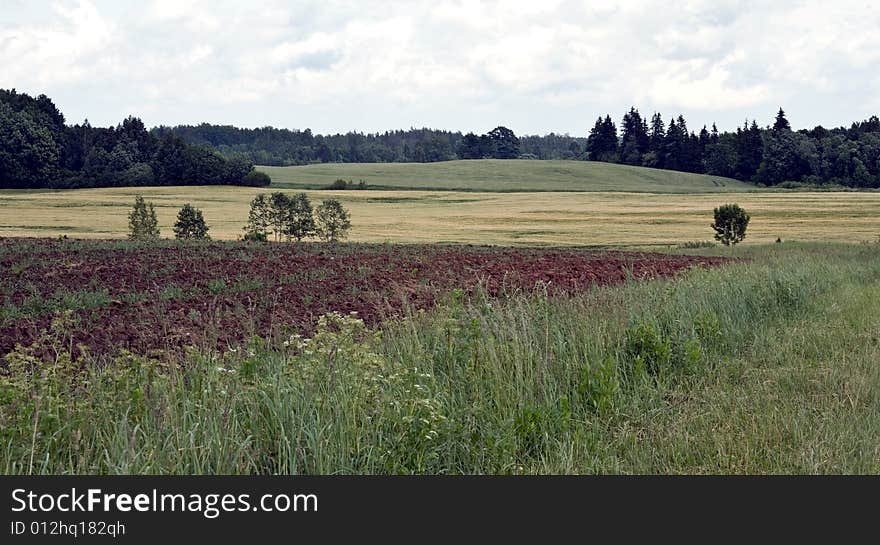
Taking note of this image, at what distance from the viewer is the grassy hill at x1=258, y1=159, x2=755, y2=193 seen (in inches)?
3639

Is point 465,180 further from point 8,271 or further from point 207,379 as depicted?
point 207,379

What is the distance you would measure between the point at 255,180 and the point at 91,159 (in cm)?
1836

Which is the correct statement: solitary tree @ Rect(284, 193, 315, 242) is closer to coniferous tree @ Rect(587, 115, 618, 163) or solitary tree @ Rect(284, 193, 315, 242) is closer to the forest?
the forest

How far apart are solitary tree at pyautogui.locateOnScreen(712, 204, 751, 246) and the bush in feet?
189

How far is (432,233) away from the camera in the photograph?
50.1 meters

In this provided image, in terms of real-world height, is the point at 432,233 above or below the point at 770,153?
below

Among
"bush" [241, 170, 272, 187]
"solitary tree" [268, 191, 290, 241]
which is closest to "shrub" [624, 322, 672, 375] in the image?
"solitary tree" [268, 191, 290, 241]

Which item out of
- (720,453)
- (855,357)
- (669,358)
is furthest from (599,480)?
(855,357)

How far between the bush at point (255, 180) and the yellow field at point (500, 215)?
658 cm

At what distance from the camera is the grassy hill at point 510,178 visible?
92.4 m

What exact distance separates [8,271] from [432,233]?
31.7 metres

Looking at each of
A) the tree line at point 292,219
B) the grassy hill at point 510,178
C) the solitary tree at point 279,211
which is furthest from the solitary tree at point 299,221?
the grassy hill at point 510,178

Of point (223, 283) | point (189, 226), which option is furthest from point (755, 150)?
point (223, 283)

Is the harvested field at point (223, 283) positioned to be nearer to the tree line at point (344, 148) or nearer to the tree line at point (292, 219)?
the tree line at point (292, 219)
